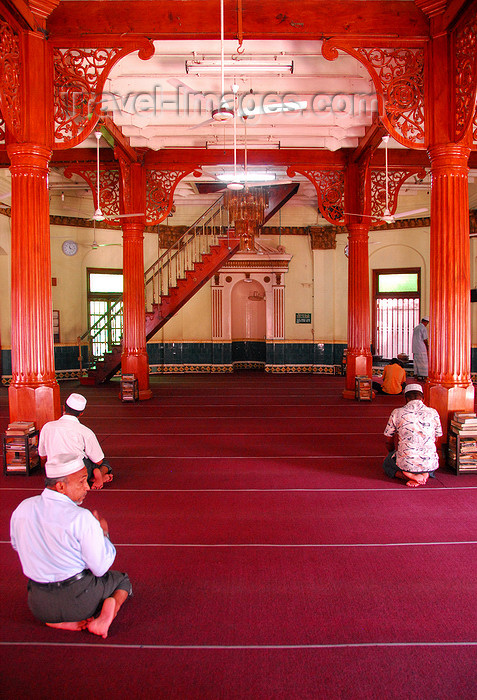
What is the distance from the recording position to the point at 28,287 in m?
4.89

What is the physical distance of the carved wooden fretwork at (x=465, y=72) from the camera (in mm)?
4582

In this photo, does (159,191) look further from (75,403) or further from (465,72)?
(75,403)

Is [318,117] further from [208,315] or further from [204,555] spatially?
A: [208,315]

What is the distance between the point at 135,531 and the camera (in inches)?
140

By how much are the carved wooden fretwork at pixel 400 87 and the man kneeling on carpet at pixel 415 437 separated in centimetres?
239

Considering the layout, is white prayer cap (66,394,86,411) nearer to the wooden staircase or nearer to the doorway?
the wooden staircase

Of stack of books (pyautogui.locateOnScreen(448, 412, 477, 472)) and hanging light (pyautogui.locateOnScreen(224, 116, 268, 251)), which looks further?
hanging light (pyautogui.locateOnScreen(224, 116, 268, 251))

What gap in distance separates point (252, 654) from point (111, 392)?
8509 millimetres

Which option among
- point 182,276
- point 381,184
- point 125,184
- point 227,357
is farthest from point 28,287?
point 227,357

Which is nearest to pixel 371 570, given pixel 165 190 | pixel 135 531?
pixel 135 531

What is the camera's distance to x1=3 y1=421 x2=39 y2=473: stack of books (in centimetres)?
475

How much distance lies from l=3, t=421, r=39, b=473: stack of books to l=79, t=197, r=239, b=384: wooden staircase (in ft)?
20.5

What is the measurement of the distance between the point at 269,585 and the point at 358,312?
6994 millimetres

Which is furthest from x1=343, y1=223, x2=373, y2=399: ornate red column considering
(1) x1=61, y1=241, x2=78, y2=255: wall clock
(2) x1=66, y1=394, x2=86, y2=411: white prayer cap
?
(1) x1=61, y1=241, x2=78, y2=255: wall clock
